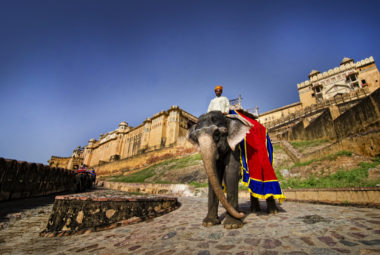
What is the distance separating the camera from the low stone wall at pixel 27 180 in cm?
561

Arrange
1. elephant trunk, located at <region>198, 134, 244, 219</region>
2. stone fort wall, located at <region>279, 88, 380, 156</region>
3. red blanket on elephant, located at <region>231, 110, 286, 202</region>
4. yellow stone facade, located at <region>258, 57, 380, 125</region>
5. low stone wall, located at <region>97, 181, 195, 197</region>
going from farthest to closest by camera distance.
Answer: yellow stone facade, located at <region>258, 57, 380, 125</region>, low stone wall, located at <region>97, 181, 195, 197</region>, stone fort wall, located at <region>279, 88, 380, 156</region>, red blanket on elephant, located at <region>231, 110, 286, 202</region>, elephant trunk, located at <region>198, 134, 244, 219</region>

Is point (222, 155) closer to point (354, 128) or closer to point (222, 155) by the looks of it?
point (222, 155)

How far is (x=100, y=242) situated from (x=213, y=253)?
1.83 m

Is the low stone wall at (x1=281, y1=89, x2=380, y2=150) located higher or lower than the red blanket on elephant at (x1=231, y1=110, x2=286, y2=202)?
higher

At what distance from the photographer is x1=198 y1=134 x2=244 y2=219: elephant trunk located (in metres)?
2.75

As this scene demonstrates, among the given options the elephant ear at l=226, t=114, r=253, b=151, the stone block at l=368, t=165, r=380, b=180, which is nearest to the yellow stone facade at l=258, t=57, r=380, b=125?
the stone block at l=368, t=165, r=380, b=180

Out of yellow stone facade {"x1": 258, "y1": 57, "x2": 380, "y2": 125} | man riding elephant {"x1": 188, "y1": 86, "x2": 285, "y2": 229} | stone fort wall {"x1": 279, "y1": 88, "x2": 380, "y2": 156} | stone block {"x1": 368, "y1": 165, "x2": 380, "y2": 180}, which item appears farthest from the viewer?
yellow stone facade {"x1": 258, "y1": 57, "x2": 380, "y2": 125}

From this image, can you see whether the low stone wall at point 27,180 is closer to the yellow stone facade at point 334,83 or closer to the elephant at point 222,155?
the elephant at point 222,155

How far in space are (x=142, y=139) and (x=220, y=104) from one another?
37430 millimetres

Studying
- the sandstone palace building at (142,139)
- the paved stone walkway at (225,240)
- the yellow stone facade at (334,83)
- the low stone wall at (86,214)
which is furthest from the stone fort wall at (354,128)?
the yellow stone facade at (334,83)

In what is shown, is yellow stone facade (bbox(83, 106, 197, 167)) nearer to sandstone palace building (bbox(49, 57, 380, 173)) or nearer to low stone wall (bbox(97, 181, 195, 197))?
sandstone palace building (bbox(49, 57, 380, 173))

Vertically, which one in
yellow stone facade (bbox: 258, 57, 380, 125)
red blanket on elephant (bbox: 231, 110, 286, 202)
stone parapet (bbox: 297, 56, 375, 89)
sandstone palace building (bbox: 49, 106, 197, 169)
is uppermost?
stone parapet (bbox: 297, 56, 375, 89)

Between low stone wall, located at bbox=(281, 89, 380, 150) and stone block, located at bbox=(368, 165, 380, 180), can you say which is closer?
stone block, located at bbox=(368, 165, 380, 180)

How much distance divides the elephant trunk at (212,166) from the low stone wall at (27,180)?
6783 millimetres
